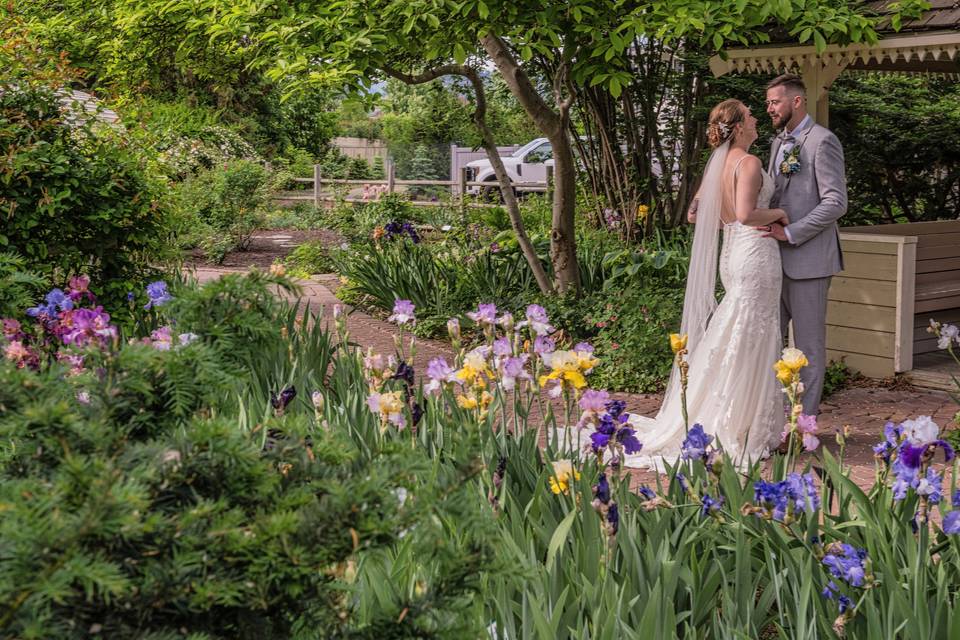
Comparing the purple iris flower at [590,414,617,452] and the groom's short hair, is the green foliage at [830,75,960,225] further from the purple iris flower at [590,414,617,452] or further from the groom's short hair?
the purple iris flower at [590,414,617,452]

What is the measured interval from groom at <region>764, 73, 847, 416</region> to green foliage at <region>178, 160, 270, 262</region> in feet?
35.5

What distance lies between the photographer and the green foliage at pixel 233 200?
15.5m

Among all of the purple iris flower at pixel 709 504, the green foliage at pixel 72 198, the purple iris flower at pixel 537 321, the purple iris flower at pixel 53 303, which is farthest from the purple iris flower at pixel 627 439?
the green foliage at pixel 72 198

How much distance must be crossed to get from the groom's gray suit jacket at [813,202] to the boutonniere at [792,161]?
0.06ft

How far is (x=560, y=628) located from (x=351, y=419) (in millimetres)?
1564

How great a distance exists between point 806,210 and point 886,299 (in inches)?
78.5

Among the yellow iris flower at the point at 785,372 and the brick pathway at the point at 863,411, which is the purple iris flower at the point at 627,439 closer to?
the yellow iris flower at the point at 785,372

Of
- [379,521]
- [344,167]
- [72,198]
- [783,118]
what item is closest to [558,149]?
[783,118]

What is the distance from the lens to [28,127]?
5.85 m

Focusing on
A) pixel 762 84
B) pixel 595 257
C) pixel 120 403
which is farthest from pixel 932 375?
pixel 120 403

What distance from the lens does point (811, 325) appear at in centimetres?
560

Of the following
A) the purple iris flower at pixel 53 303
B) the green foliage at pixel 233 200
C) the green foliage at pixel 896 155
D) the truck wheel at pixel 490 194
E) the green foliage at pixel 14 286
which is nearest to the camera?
the purple iris flower at pixel 53 303

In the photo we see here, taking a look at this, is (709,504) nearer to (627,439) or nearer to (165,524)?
(627,439)

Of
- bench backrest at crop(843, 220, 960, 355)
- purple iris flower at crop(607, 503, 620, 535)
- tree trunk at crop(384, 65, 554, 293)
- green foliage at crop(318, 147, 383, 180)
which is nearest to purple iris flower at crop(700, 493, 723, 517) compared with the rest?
purple iris flower at crop(607, 503, 620, 535)
